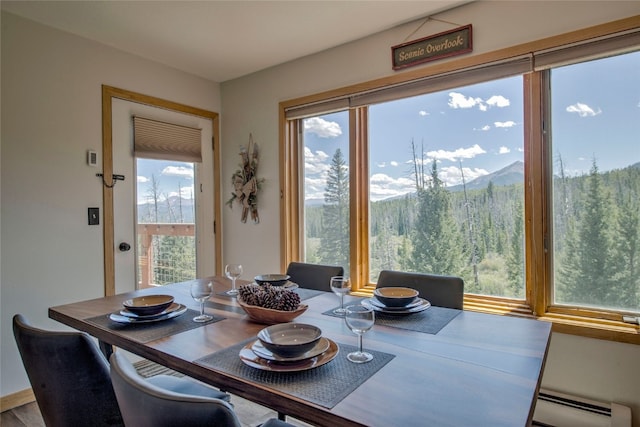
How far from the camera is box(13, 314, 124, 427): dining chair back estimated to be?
3.50 feet

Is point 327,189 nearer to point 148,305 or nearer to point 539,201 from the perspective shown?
point 539,201

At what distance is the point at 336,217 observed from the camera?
10.0 ft

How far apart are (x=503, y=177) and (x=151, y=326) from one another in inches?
84.0

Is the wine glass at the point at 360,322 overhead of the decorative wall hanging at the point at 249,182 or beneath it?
beneath

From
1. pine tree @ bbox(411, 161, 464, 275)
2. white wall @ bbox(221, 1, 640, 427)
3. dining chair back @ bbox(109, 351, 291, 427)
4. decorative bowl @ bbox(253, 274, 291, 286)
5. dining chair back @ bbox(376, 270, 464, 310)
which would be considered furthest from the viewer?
pine tree @ bbox(411, 161, 464, 275)

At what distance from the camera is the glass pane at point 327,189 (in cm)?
300

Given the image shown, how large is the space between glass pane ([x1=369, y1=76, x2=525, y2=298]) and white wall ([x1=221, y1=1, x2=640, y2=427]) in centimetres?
32

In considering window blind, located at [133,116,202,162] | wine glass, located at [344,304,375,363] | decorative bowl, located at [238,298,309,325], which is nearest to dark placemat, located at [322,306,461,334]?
decorative bowl, located at [238,298,309,325]

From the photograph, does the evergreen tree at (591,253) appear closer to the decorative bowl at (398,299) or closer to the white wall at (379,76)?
the white wall at (379,76)

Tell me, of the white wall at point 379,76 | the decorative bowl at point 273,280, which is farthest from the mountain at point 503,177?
the decorative bowl at point 273,280

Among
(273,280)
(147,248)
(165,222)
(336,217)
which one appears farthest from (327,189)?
(147,248)

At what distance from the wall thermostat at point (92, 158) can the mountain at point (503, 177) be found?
2.67 metres

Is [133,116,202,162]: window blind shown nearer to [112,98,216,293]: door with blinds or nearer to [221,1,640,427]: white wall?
[112,98,216,293]: door with blinds

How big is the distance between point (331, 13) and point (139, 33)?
4.59 feet
